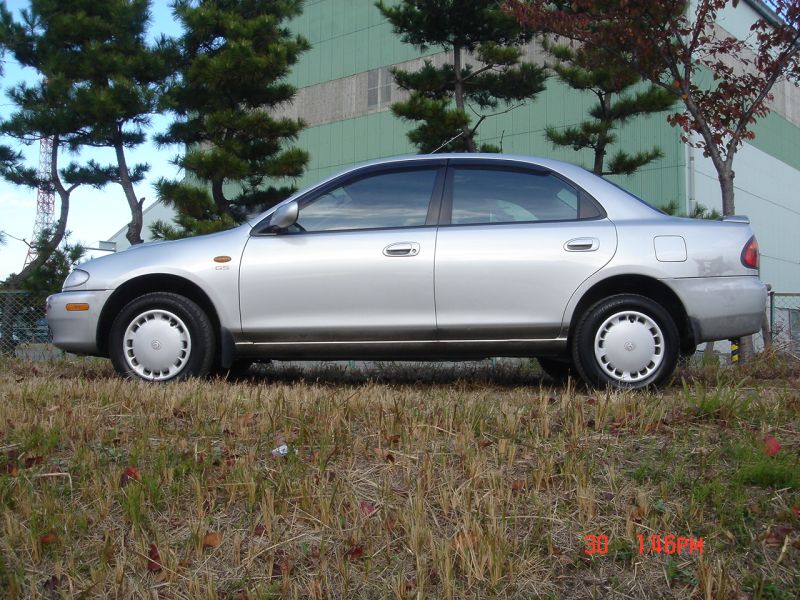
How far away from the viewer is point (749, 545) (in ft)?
9.80

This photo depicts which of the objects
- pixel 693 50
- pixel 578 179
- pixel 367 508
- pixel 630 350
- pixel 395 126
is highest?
pixel 395 126

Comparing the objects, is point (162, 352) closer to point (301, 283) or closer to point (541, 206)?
point (301, 283)

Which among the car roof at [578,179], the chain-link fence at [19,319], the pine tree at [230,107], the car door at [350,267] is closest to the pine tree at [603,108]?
the pine tree at [230,107]

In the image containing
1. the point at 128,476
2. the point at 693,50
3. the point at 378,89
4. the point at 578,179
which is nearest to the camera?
the point at 128,476

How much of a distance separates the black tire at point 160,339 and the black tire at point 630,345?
8.08ft

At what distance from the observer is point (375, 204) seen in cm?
584

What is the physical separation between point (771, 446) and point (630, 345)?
1806mm

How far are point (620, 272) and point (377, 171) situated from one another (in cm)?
178

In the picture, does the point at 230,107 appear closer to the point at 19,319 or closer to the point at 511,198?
the point at 19,319

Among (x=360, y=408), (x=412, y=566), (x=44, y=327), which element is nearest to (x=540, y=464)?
(x=412, y=566)

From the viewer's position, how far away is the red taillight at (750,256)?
5418mm

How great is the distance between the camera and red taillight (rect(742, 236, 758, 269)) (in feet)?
17.8

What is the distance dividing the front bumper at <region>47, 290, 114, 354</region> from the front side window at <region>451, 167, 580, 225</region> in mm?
2480
